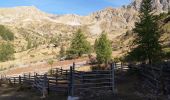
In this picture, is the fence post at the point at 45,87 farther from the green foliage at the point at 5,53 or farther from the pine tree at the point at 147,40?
the green foliage at the point at 5,53

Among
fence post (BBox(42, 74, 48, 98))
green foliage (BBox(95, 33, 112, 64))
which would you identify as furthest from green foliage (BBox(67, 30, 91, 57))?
fence post (BBox(42, 74, 48, 98))

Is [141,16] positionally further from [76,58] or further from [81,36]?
[76,58]

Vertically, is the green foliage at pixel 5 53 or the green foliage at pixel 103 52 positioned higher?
the green foliage at pixel 5 53

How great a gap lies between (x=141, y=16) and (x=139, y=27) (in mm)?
2040

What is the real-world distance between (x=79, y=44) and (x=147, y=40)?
4872 cm

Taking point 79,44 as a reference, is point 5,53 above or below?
above

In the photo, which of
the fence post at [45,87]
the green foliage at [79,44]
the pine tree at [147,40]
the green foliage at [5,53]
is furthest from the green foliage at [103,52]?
the green foliage at [5,53]

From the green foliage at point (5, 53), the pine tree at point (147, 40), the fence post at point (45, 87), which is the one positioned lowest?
the fence post at point (45, 87)

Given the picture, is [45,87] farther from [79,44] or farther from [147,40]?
[79,44]

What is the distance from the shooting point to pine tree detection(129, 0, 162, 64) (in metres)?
45.2

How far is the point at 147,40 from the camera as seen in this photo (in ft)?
147

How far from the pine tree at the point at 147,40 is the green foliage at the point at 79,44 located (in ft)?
148

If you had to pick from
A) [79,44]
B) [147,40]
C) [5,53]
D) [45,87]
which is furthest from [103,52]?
[5,53]

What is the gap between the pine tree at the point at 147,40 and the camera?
148ft
